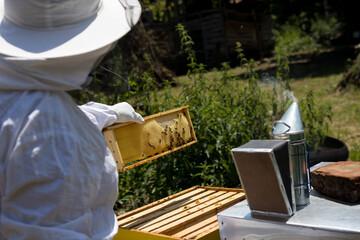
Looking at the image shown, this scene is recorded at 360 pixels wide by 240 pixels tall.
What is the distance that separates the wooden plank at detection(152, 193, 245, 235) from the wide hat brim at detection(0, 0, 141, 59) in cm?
117

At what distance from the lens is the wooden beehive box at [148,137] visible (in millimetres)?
2201

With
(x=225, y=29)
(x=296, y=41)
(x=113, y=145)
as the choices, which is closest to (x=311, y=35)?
(x=296, y=41)

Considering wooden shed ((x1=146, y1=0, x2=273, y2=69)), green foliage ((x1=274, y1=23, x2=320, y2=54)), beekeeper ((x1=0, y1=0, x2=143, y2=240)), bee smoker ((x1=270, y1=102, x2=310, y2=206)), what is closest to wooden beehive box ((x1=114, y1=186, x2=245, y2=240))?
bee smoker ((x1=270, y1=102, x2=310, y2=206))

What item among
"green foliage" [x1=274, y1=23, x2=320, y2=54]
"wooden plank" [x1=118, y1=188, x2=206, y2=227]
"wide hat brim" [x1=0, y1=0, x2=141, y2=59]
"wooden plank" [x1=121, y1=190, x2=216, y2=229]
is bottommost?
"wooden plank" [x1=121, y1=190, x2=216, y2=229]

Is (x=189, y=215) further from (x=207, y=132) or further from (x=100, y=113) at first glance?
(x=207, y=132)

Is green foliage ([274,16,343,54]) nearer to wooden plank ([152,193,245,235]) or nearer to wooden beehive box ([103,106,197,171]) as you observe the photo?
wooden beehive box ([103,106,197,171])

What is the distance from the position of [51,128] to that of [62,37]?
10.2 inches

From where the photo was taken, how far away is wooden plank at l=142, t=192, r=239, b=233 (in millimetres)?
2064

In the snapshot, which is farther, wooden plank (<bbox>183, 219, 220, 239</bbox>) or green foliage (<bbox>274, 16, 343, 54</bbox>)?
green foliage (<bbox>274, 16, 343, 54</bbox>)

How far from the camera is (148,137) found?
2395 millimetres

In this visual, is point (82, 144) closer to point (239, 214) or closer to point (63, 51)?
point (63, 51)

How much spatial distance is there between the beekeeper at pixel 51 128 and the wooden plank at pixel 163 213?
1.04 m

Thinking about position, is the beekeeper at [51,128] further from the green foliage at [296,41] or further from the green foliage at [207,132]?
the green foliage at [296,41]

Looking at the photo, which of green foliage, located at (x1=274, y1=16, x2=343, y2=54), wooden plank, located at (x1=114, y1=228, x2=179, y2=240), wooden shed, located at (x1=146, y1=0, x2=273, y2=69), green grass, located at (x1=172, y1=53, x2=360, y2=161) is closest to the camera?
wooden plank, located at (x1=114, y1=228, x2=179, y2=240)
